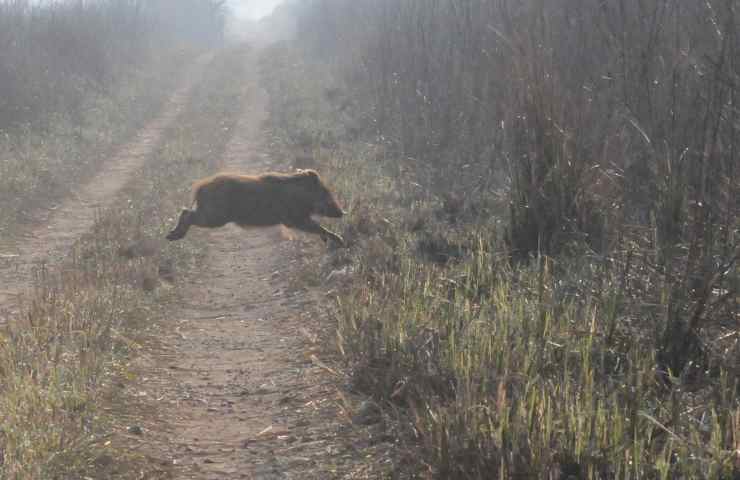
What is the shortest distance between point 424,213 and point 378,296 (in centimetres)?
365

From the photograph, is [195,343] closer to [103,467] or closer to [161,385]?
[161,385]

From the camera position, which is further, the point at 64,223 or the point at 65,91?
the point at 65,91

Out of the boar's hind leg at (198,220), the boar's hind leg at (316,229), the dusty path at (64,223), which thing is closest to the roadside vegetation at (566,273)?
the boar's hind leg at (316,229)

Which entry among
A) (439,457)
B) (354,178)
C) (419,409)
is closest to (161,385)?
(419,409)

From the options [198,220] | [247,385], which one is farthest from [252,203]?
[247,385]

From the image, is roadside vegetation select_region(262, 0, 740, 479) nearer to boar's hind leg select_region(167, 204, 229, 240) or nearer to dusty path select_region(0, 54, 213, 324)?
boar's hind leg select_region(167, 204, 229, 240)

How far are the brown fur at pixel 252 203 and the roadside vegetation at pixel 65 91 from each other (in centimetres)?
304

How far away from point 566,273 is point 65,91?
1691 centimetres

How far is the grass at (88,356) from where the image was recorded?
387 centimetres

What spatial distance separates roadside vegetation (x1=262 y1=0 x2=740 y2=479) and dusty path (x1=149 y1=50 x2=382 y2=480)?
13.8 inches

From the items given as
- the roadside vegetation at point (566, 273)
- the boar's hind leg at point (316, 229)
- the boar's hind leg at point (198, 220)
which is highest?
the roadside vegetation at point (566, 273)

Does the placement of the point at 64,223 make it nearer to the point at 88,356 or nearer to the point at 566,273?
the point at 88,356

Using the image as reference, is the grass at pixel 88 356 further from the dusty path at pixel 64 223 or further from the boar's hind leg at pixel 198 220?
the dusty path at pixel 64 223

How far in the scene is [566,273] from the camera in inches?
228
